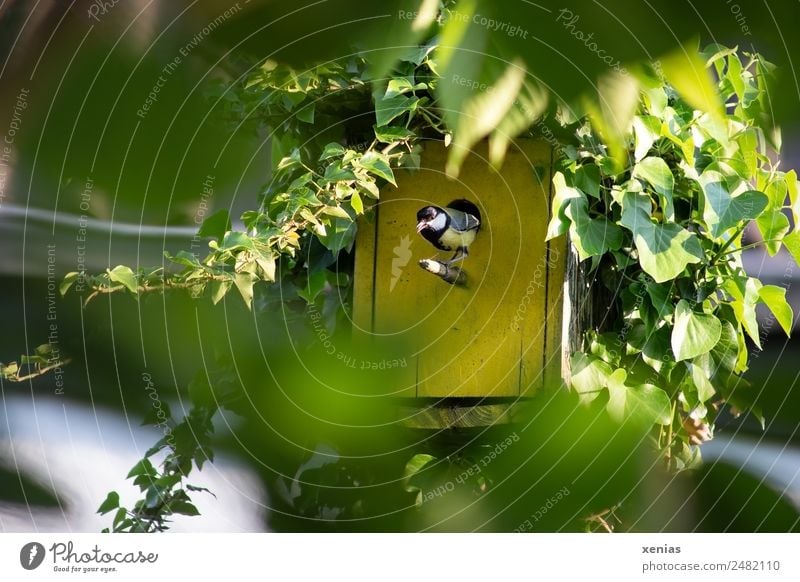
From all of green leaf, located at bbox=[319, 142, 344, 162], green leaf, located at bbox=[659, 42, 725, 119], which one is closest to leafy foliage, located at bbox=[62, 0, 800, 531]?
green leaf, located at bbox=[319, 142, 344, 162]

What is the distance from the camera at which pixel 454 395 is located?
575mm

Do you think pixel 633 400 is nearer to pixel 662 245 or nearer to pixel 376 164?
pixel 662 245

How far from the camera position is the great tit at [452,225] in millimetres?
557

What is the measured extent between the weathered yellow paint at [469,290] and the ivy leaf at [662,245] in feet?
0.20

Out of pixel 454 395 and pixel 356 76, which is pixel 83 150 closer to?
pixel 356 76

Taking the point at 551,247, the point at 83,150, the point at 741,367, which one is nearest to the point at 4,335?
the point at 83,150

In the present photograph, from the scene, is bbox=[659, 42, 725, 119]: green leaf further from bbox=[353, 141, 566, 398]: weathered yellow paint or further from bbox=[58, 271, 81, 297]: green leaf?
bbox=[58, 271, 81, 297]: green leaf

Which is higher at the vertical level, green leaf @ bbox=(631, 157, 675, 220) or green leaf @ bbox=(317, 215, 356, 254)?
green leaf @ bbox=(317, 215, 356, 254)

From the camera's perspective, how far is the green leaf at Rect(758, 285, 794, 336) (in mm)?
577

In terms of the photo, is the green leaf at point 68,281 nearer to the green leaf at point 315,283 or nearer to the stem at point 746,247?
the green leaf at point 315,283

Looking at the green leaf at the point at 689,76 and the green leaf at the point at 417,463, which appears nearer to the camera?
the green leaf at the point at 689,76

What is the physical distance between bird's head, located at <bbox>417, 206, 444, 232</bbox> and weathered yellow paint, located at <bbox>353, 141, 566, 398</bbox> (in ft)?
0.04

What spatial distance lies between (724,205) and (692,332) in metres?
0.09

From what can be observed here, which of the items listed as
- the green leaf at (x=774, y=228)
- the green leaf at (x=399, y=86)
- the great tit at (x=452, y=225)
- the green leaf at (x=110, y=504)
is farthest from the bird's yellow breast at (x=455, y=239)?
the green leaf at (x=110, y=504)
